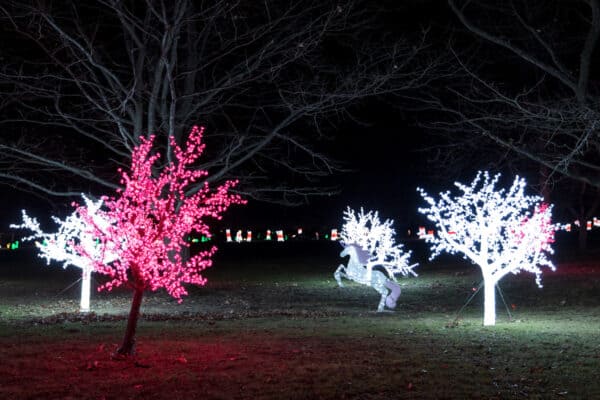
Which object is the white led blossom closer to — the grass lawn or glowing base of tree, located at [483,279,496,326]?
the grass lawn

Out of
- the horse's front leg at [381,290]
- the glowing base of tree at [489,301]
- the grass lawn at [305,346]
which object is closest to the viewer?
the grass lawn at [305,346]

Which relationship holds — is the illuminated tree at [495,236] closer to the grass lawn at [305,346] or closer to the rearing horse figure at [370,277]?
the grass lawn at [305,346]

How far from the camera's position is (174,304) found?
20688 mm

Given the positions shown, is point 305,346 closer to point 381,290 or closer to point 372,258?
point 381,290

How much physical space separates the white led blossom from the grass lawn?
69 centimetres

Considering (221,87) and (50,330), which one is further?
(221,87)

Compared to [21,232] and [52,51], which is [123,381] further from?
[21,232]

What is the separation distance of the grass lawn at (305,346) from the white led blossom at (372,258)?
0.69m

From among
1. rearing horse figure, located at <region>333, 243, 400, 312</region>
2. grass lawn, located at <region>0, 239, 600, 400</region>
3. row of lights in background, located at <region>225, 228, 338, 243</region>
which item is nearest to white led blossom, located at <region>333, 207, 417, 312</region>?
rearing horse figure, located at <region>333, 243, 400, 312</region>

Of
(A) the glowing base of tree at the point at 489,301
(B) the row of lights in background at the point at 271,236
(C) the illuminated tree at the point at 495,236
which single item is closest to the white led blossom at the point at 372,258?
(A) the glowing base of tree at the point at 489,301

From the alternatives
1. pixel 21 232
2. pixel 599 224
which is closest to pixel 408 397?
pixel 21 232

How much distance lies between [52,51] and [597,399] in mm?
17706

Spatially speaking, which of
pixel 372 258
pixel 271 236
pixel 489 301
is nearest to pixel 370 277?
pixel 489 301

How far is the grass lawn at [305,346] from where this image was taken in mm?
8562
